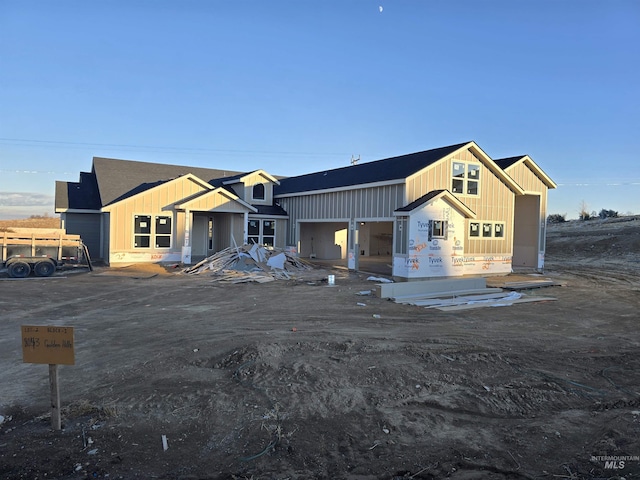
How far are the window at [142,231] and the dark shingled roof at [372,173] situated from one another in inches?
367

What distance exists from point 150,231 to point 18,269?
270 inches

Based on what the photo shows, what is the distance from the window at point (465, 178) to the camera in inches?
848

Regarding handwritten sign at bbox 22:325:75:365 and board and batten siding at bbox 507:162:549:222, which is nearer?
handwritten sign at bbox 22:325:75:365

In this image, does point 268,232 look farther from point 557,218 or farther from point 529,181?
point 557,218

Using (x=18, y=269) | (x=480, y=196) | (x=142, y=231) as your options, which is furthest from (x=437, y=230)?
(x=18, y=269)

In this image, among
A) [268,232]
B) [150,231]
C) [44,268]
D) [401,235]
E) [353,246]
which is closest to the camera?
[44,268]

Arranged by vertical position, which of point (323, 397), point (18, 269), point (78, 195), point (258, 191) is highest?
point (258, 191)

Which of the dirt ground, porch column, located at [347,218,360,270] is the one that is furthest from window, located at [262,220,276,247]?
the dirt ground

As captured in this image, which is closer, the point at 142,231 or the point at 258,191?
the point at 142,231

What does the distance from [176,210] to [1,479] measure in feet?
70.1

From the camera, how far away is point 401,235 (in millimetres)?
19812

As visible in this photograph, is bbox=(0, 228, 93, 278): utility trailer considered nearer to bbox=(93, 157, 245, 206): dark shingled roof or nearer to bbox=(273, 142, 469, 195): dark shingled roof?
bbox=(93, 157, 245, 206): dark shingled roof

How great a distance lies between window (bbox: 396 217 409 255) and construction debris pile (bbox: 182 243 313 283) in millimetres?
5103

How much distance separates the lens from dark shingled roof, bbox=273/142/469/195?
829 inches
